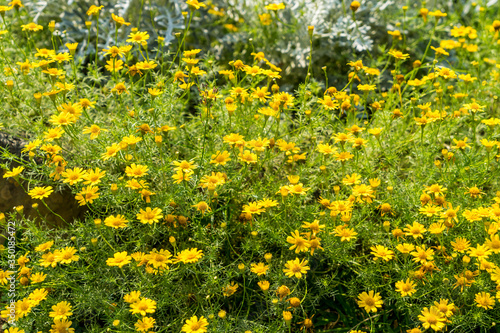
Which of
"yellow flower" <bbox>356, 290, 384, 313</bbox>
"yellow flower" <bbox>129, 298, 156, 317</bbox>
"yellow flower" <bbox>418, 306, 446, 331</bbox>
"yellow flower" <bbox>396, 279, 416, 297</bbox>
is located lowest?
"yellow flower" <bbox>356, 290, 384, 313</bbox>

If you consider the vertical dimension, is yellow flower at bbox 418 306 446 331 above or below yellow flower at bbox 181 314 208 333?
below

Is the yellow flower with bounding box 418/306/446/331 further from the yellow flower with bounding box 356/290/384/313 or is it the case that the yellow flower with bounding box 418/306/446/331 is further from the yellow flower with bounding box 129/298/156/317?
the yellow flower with bounding box 129/298/156/317

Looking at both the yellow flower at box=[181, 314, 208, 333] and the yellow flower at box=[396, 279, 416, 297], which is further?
the yellow flower at box=[396, 279, 416, 297]

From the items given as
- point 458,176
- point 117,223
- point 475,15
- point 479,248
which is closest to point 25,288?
point 117,223

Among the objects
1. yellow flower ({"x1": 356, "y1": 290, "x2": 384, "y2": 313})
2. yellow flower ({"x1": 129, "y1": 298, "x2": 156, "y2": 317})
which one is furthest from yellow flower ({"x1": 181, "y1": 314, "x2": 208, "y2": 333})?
yellow flower ({"x1": 356, "y1": 290, "x2": 384, "y2": 313})

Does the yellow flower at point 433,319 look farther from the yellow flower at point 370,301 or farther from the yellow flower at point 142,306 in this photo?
the yellow flower at point 142,306

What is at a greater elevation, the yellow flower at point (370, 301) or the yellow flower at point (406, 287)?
the yellow flower at point (406, 287)

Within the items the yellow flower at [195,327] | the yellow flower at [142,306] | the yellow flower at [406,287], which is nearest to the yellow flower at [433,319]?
the yellow flower at [406,287]

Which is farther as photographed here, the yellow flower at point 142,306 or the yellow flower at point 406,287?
the yellow flower at point 406,287

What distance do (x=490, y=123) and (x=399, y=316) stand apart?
1049mm

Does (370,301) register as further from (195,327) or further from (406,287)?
(195,327)

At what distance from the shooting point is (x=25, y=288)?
204 centimetres

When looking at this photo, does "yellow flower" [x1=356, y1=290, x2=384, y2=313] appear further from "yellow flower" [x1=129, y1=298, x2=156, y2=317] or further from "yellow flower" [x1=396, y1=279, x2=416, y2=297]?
"yellow flower" [x1=129, y1=298, x2=156, y2=317]

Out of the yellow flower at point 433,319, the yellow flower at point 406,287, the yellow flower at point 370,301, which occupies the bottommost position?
the yellow flower at point 370,301
